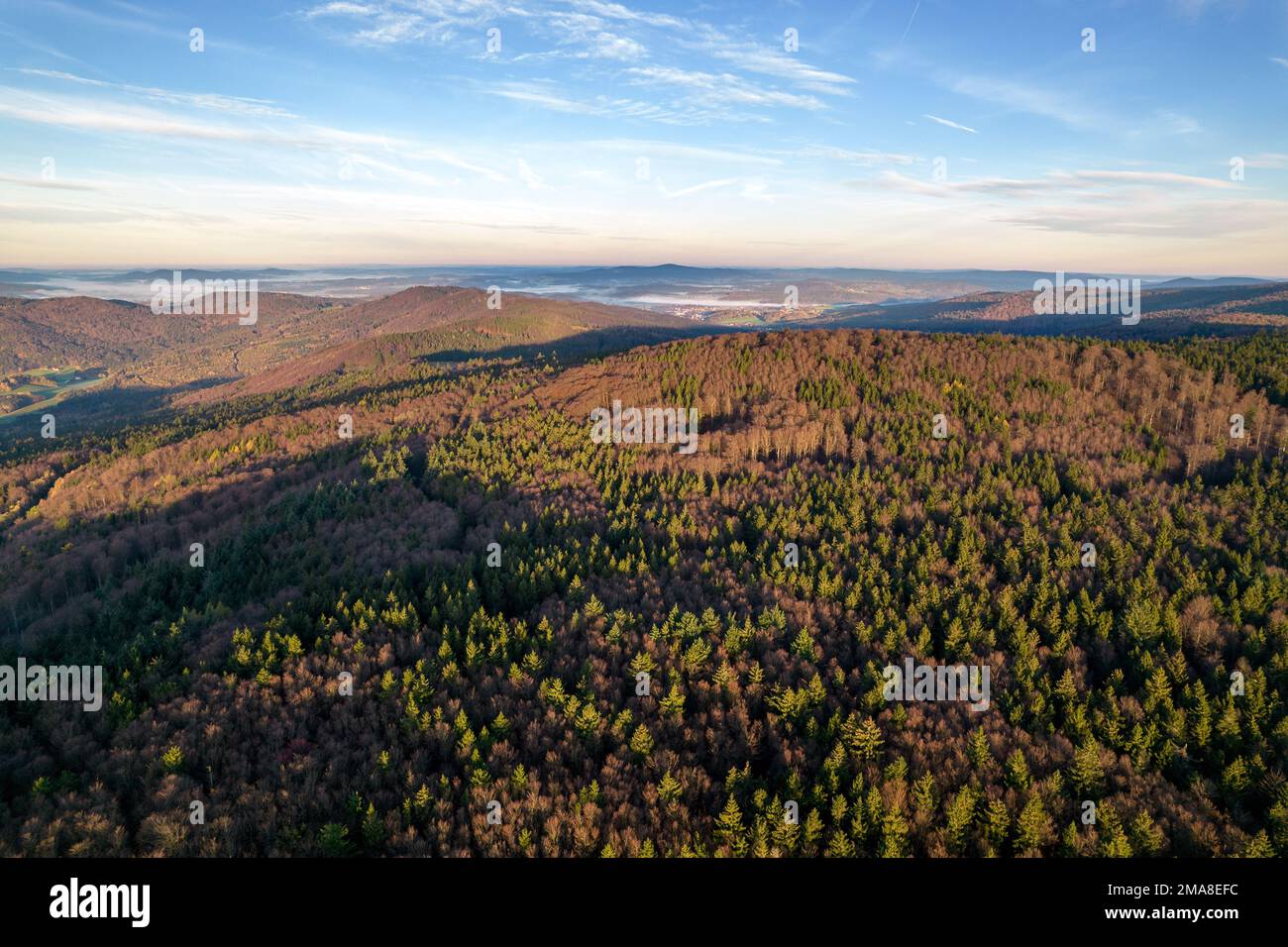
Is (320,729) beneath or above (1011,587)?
beneath

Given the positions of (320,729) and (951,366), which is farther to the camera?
(951,366)

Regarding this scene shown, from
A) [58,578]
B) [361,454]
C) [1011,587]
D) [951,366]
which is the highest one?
[951,366]

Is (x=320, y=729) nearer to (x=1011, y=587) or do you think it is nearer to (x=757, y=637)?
(x=757, y=637)

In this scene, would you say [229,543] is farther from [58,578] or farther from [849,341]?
[849,341]
